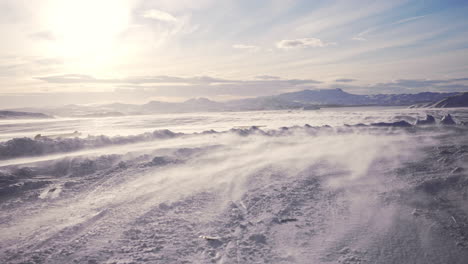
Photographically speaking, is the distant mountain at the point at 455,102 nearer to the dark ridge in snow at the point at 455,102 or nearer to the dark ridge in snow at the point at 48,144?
the dark ridge in snow at the point at 455,102

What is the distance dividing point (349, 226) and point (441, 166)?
729 centimetres

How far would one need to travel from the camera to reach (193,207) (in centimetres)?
762

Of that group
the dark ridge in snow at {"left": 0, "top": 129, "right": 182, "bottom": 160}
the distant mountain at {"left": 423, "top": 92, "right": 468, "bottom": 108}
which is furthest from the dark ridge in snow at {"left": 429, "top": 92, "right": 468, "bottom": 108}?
the dark ridge in snow at {"left": 0, "top": 129, "right": 182, "bottom": 160}

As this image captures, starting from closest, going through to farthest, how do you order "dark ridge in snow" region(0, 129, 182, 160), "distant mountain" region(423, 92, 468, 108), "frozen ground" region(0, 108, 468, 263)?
"frozen ground" region(0, 108, 468, 263), "dark ridge in snow" region(0, 129, 182, 160), "distant mountain" region(423, 92, 468, 108)

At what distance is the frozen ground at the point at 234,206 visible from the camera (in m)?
5.52

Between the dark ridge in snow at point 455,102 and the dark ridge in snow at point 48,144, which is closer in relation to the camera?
the dark ridge in snow at point 48,144

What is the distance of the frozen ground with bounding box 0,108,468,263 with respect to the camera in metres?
5.52

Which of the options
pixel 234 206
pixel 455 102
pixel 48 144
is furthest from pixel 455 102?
pixel 48 144

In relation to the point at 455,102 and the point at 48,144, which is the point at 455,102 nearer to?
the point at 455,102

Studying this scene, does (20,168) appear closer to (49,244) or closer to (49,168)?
(49,168)

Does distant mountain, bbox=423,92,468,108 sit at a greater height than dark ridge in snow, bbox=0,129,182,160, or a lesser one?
greater

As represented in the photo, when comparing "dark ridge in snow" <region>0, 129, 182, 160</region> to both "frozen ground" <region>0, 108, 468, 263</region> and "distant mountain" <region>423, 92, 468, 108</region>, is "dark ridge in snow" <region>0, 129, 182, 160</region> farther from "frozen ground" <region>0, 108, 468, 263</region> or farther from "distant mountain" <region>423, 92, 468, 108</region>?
"distant mountain" <region>423, 92, 468, 108</region>

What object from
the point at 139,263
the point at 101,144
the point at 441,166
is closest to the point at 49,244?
the point at 139,263

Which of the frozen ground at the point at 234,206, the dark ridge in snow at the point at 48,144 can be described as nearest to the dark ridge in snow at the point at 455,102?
the frozen ground at the point at 234,206
